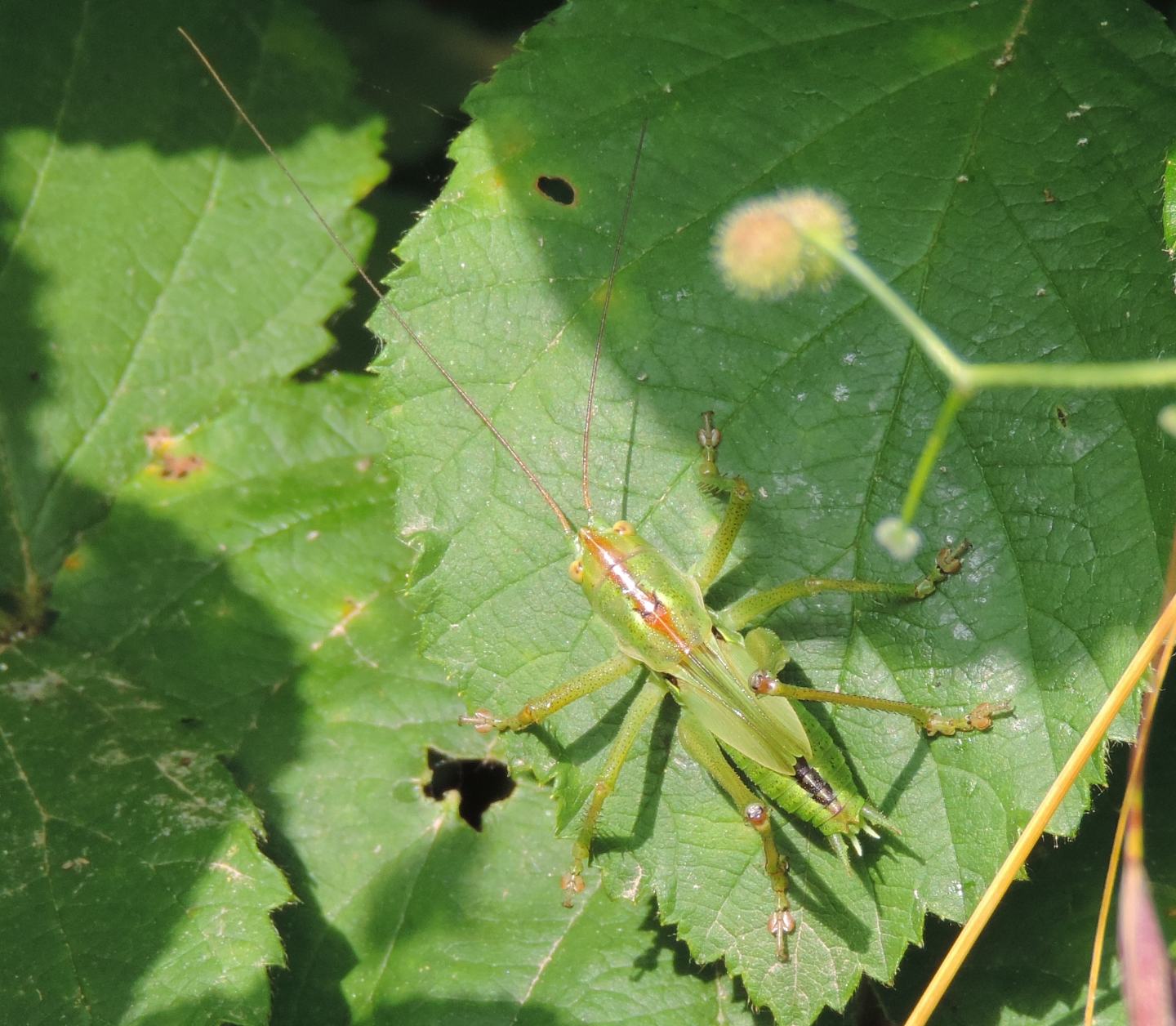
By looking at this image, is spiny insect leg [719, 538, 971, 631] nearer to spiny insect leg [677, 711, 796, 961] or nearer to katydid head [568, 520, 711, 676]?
katydid head [568, 520, 711, 676]

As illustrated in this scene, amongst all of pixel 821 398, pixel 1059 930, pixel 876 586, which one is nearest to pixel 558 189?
pixel 821 398

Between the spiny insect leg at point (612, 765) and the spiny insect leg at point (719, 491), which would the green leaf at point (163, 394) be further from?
the spiny insect leg at point (719, 491)

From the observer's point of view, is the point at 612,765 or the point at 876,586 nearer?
the point at 876,586

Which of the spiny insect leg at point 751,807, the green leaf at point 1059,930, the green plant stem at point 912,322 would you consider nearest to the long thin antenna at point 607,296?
the spiny insect leg at point 751,807

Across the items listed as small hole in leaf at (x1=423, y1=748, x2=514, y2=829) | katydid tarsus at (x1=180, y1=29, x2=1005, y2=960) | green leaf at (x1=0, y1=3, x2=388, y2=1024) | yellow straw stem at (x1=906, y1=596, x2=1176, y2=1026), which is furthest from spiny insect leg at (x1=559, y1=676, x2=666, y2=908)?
green leaf at (x1=0, y1=3, x2=388, y2=1024)

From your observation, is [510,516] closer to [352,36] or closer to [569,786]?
[569,786]

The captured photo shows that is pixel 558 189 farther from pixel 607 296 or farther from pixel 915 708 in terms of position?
pixel 915 708
